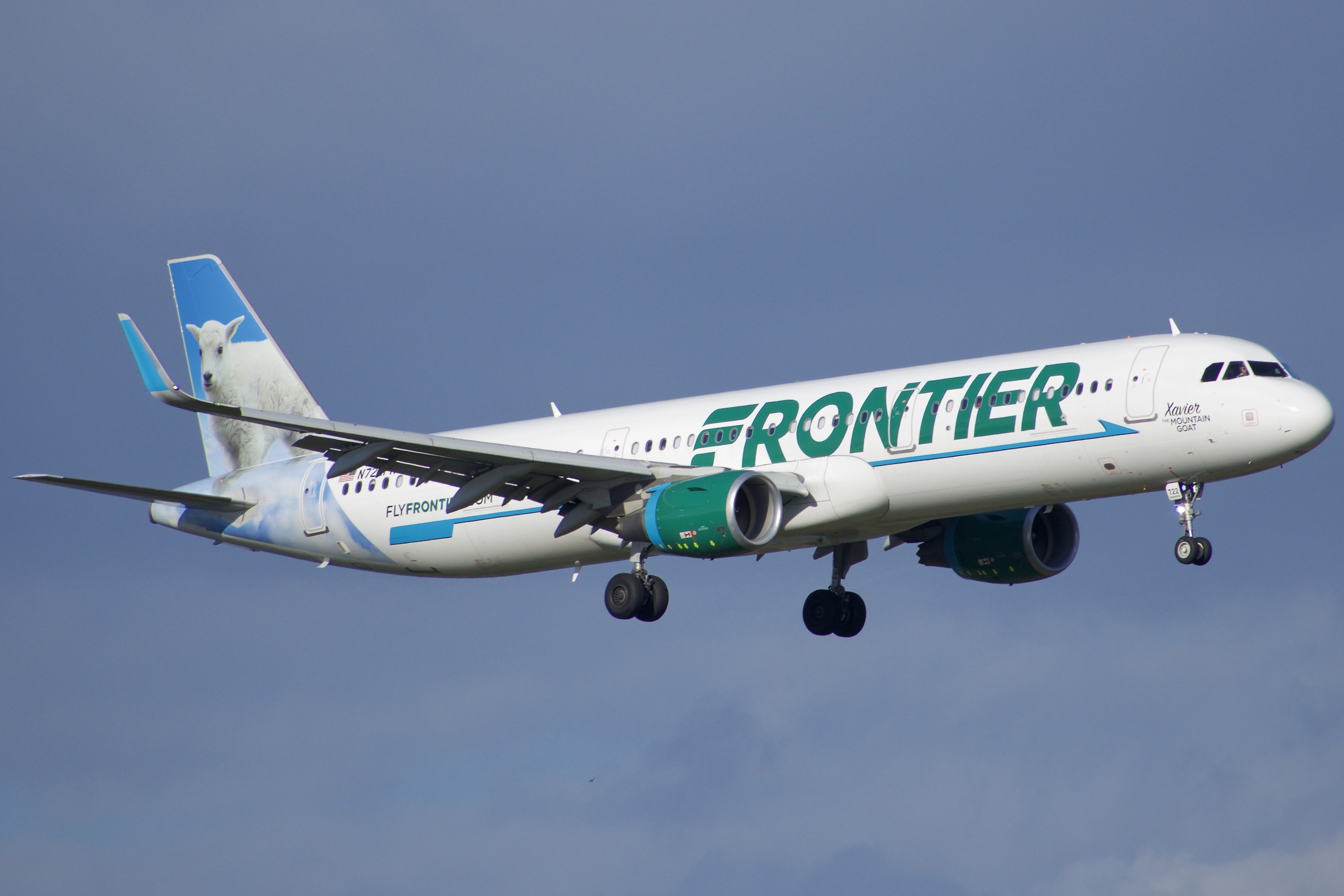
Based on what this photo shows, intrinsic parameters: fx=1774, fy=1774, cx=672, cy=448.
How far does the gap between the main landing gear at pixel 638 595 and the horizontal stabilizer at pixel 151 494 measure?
39.5 ft

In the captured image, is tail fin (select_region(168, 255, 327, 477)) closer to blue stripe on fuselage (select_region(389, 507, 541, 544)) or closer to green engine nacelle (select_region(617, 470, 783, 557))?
blue stripe on fuselage (select_region(389, 507, 541, 544))

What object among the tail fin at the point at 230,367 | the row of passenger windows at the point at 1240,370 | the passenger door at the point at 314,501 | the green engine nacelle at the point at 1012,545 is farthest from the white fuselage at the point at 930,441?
the tail fin at the point at 230,367

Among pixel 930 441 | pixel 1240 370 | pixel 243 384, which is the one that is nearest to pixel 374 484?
pixel 243 384

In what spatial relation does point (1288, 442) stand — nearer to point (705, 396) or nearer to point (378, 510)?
point (705, 396)

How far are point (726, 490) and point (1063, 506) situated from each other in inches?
441

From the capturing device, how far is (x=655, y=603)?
141ft

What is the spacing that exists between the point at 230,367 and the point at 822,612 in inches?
765

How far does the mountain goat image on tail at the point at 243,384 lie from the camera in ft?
168

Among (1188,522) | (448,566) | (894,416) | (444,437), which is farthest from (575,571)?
(1188,522)

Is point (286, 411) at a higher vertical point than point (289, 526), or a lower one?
higher

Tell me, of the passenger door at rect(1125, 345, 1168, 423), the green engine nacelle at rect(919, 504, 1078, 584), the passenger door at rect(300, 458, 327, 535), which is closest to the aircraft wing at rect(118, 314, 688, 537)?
the passenger door at rect(300, 458, 327, 535)

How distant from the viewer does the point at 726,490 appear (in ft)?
128

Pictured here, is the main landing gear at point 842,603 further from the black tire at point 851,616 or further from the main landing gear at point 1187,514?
the main landing gear at point 1187,514

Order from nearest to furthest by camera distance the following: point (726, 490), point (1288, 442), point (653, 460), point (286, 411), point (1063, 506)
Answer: point (1288, 442)
point (726, 490)
point (653, 460)
point (1063, 506)
point (286, 411)
